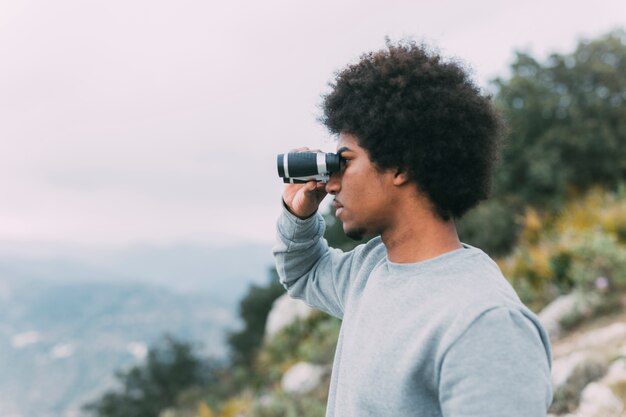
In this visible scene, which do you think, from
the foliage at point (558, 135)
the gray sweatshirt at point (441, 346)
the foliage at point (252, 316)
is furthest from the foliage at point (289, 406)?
the foliage at point (252, 316)

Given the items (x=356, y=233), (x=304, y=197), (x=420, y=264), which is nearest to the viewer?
(x=420, y=264)

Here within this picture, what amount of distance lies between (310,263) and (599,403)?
300 centimetres

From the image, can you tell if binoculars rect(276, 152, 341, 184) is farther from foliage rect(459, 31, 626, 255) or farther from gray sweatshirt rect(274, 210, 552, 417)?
foliage rect(459, 31, 626, 255)

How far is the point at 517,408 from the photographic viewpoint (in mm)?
1171

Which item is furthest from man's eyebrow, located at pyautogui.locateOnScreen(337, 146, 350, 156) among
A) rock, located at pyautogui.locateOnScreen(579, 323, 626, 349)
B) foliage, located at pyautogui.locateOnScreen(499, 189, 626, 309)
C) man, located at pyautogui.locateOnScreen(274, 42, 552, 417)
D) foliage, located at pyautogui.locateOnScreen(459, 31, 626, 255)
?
foliage, located at pyautogui.locateOnScreen(459, 31, 626, 255)

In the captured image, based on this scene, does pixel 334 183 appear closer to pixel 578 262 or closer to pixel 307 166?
pixel 307 166

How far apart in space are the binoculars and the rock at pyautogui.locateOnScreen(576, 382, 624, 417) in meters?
3.22

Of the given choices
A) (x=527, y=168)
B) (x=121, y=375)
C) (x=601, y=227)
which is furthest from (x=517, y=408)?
(x=121, y=375)

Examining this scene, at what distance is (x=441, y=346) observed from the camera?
1.25 metres

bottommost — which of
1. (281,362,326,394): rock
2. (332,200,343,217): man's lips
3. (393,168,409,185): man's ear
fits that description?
(281,362,326,394): rock

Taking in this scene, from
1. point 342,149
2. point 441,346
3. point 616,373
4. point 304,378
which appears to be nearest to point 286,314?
point 304,378

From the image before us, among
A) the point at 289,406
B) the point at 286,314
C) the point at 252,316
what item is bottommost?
the point at 252,316

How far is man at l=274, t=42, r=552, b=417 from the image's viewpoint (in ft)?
3.97

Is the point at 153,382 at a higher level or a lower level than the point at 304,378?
lower
